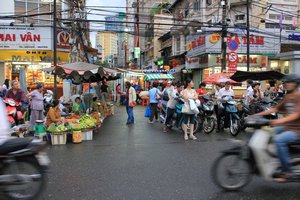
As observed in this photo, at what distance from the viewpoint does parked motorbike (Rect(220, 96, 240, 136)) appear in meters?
10.3

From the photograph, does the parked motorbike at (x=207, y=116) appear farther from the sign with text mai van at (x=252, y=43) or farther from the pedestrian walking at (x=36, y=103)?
the sign with text mai van at (x=252, y=43)

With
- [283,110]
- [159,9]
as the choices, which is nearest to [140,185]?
[283,110]

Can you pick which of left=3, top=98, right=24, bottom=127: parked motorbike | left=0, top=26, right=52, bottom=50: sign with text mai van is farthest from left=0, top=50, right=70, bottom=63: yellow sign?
left=3, top=98, right=24, bottom=127: parked motorbike

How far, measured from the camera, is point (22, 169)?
4.48m

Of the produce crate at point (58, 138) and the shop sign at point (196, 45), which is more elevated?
the shop sign at point (196, 45)

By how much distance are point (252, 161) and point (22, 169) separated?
132 inches

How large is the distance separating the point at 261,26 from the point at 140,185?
2577 cm

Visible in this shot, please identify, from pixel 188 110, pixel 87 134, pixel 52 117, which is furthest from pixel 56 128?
pixel 188 110

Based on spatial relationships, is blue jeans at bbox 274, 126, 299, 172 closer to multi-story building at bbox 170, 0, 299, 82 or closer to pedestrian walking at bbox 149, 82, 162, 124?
pedestrian walking at bbox 149, 82, 162, 124

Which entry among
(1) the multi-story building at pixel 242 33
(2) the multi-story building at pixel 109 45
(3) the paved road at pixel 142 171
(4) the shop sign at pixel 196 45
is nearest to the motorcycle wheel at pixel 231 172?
(3) the paved road at pixel 142 171

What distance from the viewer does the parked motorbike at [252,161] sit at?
480cm

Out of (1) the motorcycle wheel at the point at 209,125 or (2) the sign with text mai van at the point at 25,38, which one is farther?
(2) the sign with text mai van at the point at 25,38

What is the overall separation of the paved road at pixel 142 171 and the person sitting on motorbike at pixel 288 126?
0.48 meters

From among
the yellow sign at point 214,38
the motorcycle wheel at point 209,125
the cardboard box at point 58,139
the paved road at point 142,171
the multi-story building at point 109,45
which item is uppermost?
the multi-story building at point 109,45
